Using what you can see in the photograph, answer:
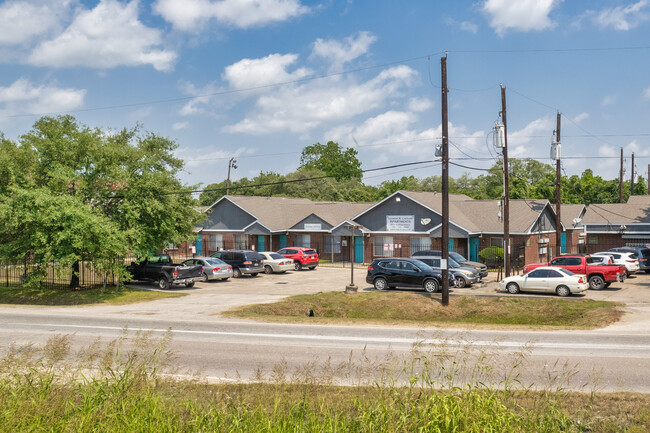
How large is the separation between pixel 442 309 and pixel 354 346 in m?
9.30

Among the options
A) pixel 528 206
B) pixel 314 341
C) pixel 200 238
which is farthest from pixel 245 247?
pixel 314 341

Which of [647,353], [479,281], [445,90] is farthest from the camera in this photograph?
[479,281]

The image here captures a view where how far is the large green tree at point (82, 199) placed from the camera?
2456 cm

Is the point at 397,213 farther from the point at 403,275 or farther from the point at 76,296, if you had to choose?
the point at 76,296

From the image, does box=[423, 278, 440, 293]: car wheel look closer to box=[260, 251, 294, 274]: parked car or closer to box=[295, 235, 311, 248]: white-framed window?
box=[260, 251, 294, 274]: parked car

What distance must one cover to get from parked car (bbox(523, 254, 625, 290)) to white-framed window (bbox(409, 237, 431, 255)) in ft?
50.0

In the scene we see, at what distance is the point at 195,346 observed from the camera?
14.5 meters

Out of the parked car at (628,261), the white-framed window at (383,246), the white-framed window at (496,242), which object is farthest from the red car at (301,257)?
the parked car at (628,261)

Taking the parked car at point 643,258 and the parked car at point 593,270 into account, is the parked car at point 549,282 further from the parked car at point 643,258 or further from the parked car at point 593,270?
the parked car at point 643,258

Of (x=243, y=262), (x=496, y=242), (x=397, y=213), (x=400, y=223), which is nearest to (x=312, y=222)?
(x=397, y=213)

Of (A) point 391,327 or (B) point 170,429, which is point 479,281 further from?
(B) point 170,429

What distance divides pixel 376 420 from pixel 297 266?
35362 millimetres

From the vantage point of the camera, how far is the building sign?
150ft

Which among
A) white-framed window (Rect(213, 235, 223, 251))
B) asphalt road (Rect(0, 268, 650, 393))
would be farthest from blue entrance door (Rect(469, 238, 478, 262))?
white-framed window (Rect(213, 235, 223, 251))
